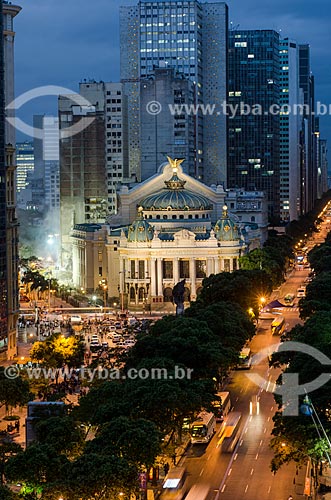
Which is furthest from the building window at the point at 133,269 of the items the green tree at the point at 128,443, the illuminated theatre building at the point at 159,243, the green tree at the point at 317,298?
the green tree at the point at 128,443

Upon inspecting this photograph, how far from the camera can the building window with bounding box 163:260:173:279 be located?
153m

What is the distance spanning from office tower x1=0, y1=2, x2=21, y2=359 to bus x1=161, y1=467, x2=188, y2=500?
40.0 m

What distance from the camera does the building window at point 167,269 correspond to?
501 ft

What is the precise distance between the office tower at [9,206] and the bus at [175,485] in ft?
131

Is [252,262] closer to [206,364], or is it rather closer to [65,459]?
[206,364]

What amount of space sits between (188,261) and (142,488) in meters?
96.2

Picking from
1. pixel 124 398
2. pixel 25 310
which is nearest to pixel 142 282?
pixel 25 310

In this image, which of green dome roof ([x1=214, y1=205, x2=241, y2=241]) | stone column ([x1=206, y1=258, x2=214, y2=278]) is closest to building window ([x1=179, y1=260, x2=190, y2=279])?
stone column ([x1=206, y1=258, x2=214, y2=278])

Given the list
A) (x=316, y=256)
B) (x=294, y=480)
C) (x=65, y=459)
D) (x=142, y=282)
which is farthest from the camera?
(x=316, y=256)

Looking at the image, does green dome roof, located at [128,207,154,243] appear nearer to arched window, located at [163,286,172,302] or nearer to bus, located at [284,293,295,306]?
arched window, located at [163,286,172,302]

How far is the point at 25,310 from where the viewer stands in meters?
140

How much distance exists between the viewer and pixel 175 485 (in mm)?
60844

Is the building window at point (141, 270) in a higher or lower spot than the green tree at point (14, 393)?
higher

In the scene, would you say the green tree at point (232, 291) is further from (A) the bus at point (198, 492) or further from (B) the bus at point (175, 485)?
(A) the bus at point (198, 492)
